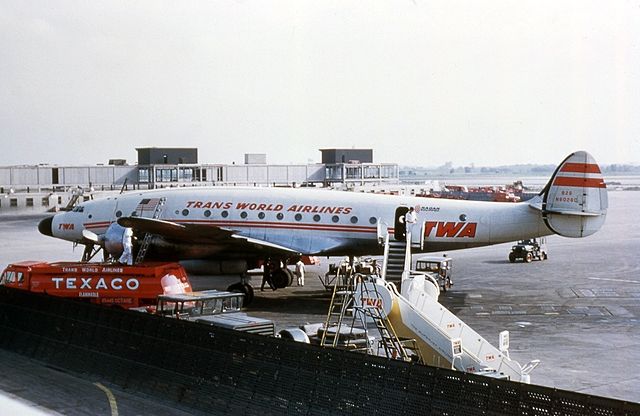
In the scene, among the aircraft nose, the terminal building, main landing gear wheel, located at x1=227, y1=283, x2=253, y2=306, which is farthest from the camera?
the terminal building

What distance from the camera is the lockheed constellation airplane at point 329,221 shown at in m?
41.5

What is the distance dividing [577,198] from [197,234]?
18524 mm

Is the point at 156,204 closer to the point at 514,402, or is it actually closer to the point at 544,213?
the point at 544,213

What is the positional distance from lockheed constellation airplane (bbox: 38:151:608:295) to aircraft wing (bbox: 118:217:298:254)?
0.05m

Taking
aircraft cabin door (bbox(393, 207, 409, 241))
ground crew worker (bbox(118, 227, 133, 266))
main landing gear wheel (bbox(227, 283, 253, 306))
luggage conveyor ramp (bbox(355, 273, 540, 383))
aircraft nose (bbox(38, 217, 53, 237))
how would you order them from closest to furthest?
luggage conveyor ramp (bbox(355, 273, 540, 383)) → ground crew worker (bbox(118, 227, 133, 266)) → main landing gear wheel (bbox(227, 283, 253, 306)) → aircraft cabin door (bbox(393, 207, 409, 241)) → aircraft nose (bbox(38, 217, 53, 237))

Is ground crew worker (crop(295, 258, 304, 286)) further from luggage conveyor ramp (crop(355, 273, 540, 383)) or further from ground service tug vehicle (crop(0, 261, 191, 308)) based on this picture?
luggage conveyor ramp (crop(355, 273, 540, 383))

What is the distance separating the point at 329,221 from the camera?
43.7 metres

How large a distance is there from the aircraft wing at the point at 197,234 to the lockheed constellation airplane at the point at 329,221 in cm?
5

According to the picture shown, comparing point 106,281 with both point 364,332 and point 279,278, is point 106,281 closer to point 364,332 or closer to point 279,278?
point 364,332

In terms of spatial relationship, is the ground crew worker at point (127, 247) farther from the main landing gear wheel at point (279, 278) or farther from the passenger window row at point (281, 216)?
the main landing gear wheel at point (279, 278)

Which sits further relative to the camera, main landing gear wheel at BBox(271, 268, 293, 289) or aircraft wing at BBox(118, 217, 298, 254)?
main landing gear wheel at BBox(271, 268, 293, 289)

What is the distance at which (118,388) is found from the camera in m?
25.1

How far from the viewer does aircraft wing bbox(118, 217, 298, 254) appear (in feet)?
133

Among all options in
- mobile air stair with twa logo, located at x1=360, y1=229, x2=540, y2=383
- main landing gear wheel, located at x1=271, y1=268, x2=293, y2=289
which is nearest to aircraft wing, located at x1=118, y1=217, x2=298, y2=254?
main landing gear wheel, located at x1=271, y1=268, x2=293, y2=289
